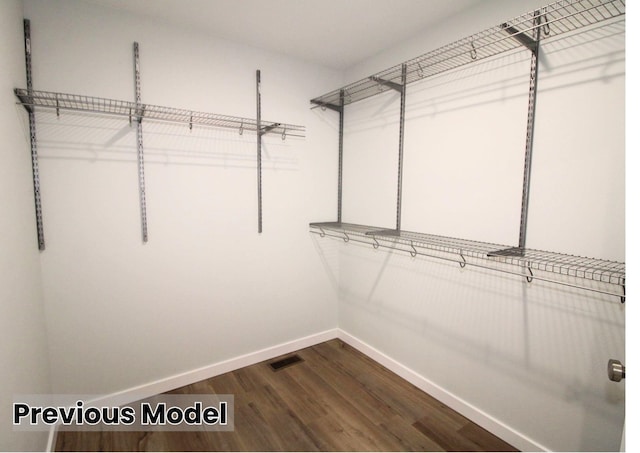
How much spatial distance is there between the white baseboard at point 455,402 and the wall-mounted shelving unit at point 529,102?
95 cm

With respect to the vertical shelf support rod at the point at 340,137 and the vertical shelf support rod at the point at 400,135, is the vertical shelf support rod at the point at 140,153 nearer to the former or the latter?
the vertical shelf support rod at the point at 340,137

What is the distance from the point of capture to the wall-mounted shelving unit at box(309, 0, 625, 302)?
1329 millimetres

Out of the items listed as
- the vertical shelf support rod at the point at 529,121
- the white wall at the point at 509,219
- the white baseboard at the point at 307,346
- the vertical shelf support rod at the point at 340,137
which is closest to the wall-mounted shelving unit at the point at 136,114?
the vertical shelf support rod at the point at 340,137

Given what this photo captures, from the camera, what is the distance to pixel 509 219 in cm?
173

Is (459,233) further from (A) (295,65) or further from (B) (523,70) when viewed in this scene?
(A) (295,65)

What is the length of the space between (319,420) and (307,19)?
2704 millimetres

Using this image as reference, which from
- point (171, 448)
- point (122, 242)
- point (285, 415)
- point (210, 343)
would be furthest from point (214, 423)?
point (122, 242)

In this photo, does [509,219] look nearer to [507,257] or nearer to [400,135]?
[507,257]

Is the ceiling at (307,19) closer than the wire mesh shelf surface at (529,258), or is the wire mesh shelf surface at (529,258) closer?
the wire mesh shelf surface at (529,258)

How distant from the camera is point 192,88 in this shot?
7.11 feet

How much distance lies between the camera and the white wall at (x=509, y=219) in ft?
4.57

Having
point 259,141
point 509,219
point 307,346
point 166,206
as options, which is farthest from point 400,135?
point 307,346

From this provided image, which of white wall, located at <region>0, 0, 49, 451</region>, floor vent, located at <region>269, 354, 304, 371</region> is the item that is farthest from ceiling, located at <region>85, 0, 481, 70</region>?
floor vent, located at <region>269, 354, 304, 371</region>

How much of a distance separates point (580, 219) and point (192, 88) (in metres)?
2.54
